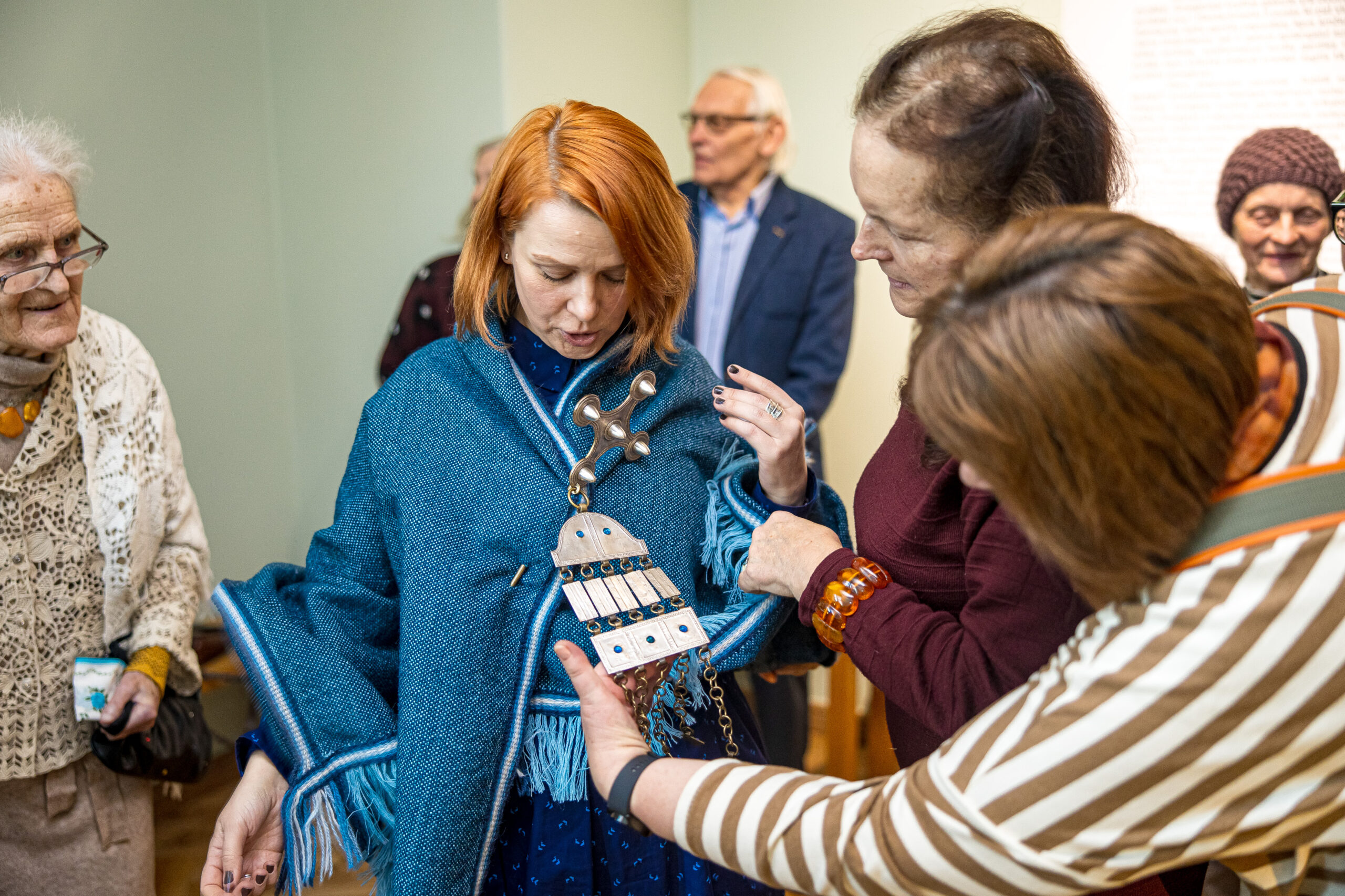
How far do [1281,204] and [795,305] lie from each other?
1.40 m

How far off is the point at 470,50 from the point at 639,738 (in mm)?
2652

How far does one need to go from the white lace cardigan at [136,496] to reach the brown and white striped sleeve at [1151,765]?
138 centimetres

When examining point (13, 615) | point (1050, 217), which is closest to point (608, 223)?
point (1050, 217)

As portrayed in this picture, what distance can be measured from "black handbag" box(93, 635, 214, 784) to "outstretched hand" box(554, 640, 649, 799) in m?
1.02

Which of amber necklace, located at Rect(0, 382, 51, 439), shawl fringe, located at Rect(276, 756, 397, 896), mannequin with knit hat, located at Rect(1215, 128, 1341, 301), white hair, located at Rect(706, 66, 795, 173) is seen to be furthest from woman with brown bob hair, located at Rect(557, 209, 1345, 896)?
white hair, located at Rect(706, 66, 795, 173)

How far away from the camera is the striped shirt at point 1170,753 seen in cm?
78

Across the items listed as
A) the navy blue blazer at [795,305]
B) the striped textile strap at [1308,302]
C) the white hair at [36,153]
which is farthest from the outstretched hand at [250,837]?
the navy blue blazer at [795,305]

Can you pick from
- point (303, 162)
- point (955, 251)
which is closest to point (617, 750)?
point (955, 251)

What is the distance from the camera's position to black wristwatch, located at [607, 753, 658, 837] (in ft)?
3.52

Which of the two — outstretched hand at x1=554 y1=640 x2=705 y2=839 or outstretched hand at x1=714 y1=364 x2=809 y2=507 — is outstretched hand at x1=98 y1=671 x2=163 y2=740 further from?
outstretched hand at x1=714 y1=364 x2=809 y2=507

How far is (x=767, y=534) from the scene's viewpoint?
4.31ft

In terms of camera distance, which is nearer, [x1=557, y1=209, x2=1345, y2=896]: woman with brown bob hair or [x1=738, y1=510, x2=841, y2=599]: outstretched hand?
[x1=557, y1=209, x2=1345, y2=896]: woman with brown bob hair

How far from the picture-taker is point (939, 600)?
1.21 metres

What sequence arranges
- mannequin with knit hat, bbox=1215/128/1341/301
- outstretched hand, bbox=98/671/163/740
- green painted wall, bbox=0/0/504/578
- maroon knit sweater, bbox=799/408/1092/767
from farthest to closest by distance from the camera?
1. green painted wall, bbox=0/0/504/578
2. mannequin with knit hat, bbox=1215/128/1341/301
3. outstretched hand, bbox=98/671/163/740
4. maroon knit sweater, bbox=799/408/1092/767
